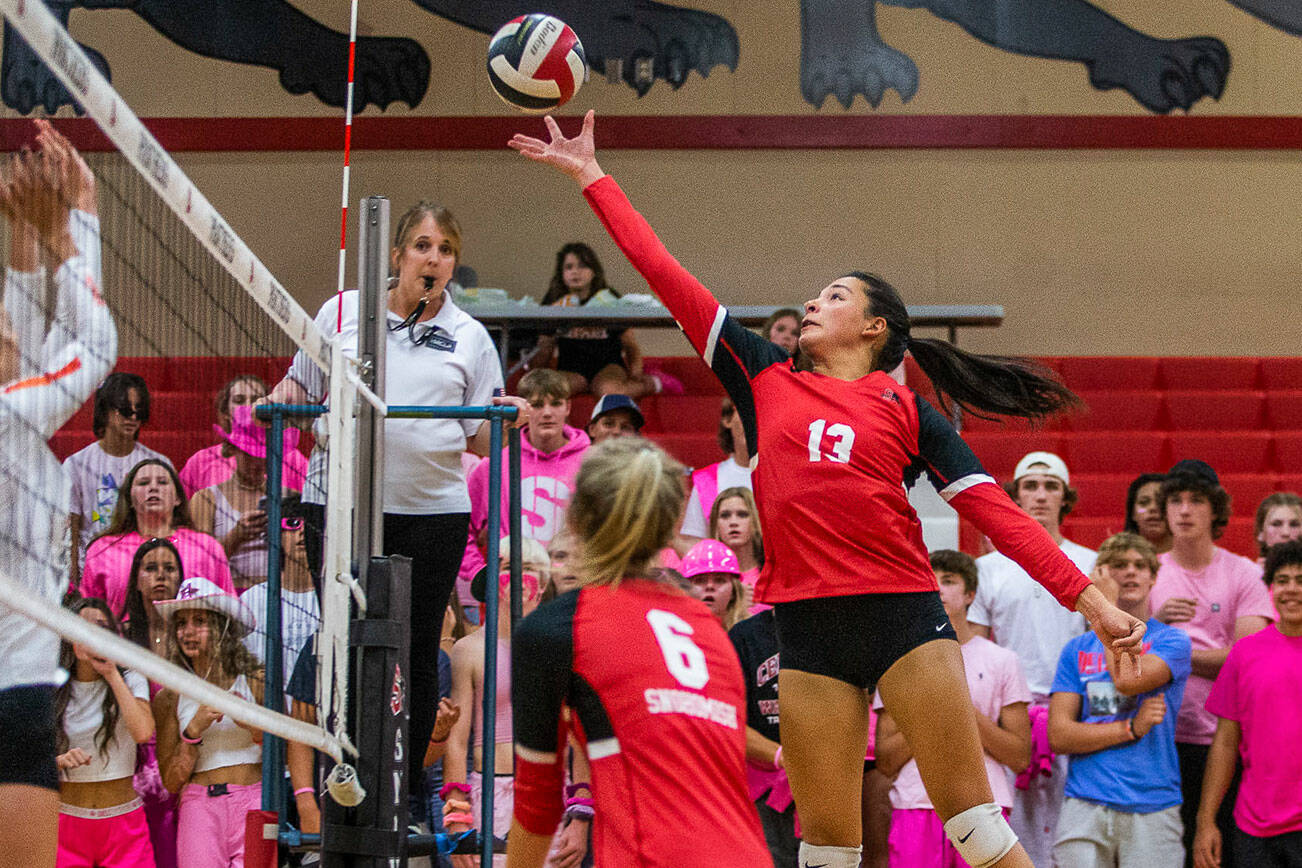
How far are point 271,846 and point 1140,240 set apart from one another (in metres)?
11.1

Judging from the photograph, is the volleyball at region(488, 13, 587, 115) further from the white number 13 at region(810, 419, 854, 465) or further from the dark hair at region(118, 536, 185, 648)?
the dark hair at region(118, 536, 185, 648)

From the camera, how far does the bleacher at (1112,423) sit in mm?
9789

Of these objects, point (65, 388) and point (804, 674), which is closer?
point (65, 388)

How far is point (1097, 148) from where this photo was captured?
531 inches

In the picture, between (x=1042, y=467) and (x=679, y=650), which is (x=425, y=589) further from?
(x=1042, y=467)

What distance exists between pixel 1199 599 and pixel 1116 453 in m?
4.50

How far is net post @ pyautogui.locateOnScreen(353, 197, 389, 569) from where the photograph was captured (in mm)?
4379

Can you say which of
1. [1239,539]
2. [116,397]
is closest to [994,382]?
[116,397]

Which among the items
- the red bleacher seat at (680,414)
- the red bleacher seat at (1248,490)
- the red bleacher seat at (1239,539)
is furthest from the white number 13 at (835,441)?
the red bleacher seat at (1248,490)

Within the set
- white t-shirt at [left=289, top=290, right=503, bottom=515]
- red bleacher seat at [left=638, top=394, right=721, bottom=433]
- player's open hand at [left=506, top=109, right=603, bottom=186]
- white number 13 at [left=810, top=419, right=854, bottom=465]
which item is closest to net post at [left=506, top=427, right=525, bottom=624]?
white t-shirt at [left=289, top=290, right=503, bottom=515]

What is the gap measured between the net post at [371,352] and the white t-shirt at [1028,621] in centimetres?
302

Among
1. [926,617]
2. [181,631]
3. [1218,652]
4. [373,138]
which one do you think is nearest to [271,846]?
[181,631]

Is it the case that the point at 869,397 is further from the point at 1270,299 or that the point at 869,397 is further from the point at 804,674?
the point at 1270,299

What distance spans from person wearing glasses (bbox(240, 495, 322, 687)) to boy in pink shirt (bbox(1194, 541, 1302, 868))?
359 centimetres
